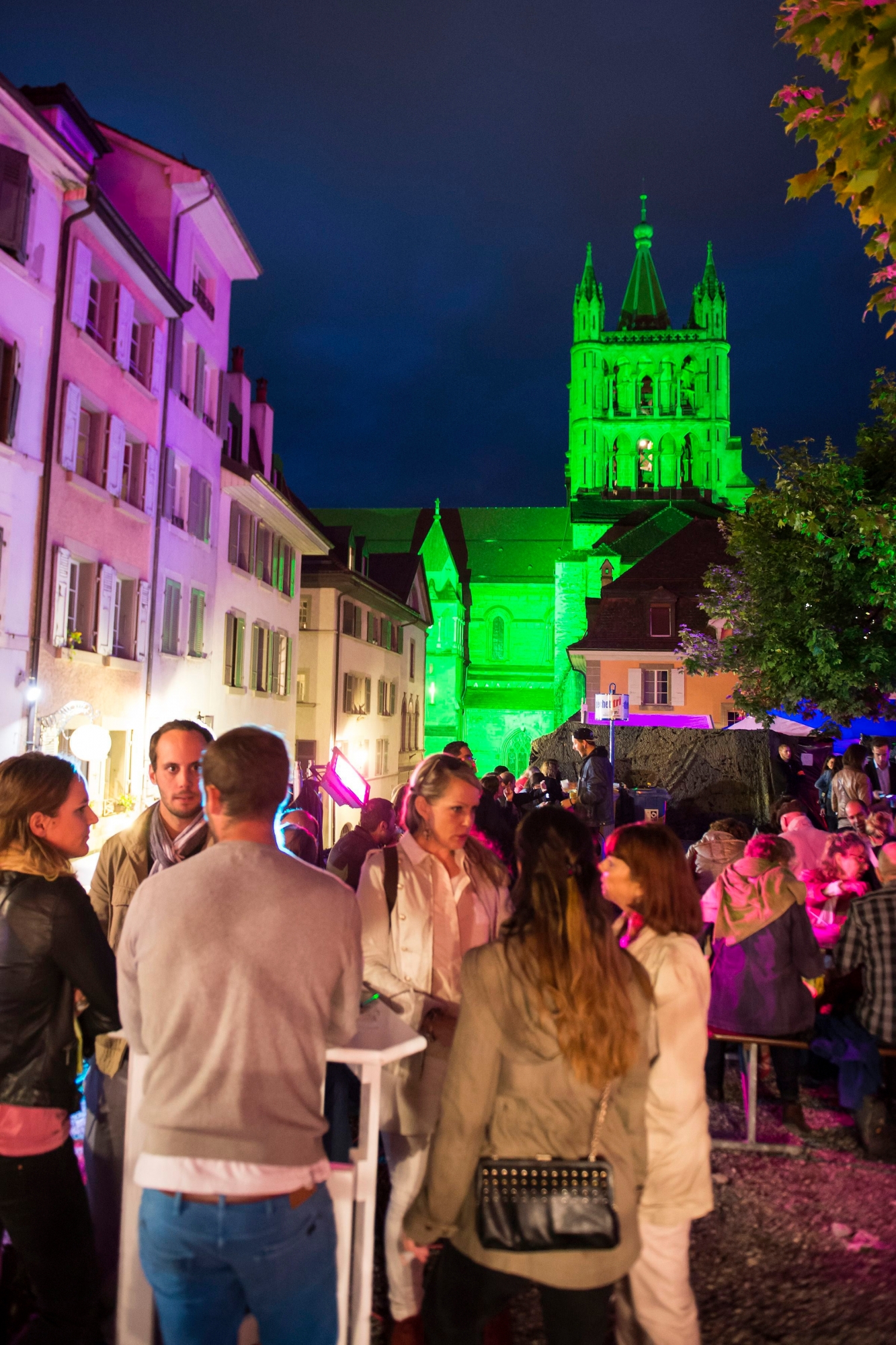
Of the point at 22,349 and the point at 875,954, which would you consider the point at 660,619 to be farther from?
the point at 875,954

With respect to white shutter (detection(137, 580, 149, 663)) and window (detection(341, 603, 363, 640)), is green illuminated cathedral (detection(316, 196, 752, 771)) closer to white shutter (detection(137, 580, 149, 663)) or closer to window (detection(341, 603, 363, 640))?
window (detection(341, 603, 363, 640))

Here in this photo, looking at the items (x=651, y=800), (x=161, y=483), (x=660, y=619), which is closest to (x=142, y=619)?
(x=161, y=483)

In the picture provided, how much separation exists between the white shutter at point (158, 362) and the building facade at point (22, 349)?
11.0 feet

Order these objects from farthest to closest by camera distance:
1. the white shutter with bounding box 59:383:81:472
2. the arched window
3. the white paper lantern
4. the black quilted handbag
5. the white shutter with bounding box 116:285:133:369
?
1. the arched window
2. the white shutter with bounding box 116:285:133:369
3. the white shutter with bounding box 59:383:81:472
4. the white paper lantern
5. the black quilted handbag

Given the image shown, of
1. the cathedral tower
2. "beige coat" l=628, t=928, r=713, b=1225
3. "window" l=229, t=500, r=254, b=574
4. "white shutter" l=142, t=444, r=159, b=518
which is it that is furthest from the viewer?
the cathedral tower

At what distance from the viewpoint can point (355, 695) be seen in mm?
28203

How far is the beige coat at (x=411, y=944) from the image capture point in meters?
3.40

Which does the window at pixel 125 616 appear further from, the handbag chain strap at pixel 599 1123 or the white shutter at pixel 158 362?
the handbag chain strap at pixel 599 1123

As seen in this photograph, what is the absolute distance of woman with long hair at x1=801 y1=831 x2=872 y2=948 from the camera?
665 centimetres

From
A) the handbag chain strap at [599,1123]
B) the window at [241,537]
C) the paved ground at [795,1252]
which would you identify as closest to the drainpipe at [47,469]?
the window at [241,537]

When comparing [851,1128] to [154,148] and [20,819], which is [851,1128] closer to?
[20,819]

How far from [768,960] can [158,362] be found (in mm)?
15408

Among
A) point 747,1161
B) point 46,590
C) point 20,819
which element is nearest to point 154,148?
point 46,590

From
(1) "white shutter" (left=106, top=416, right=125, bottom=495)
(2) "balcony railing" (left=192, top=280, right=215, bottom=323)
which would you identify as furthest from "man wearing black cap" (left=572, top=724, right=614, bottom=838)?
(2) "balcony railing" (left=192, top=280, right=215, bottom=323)
